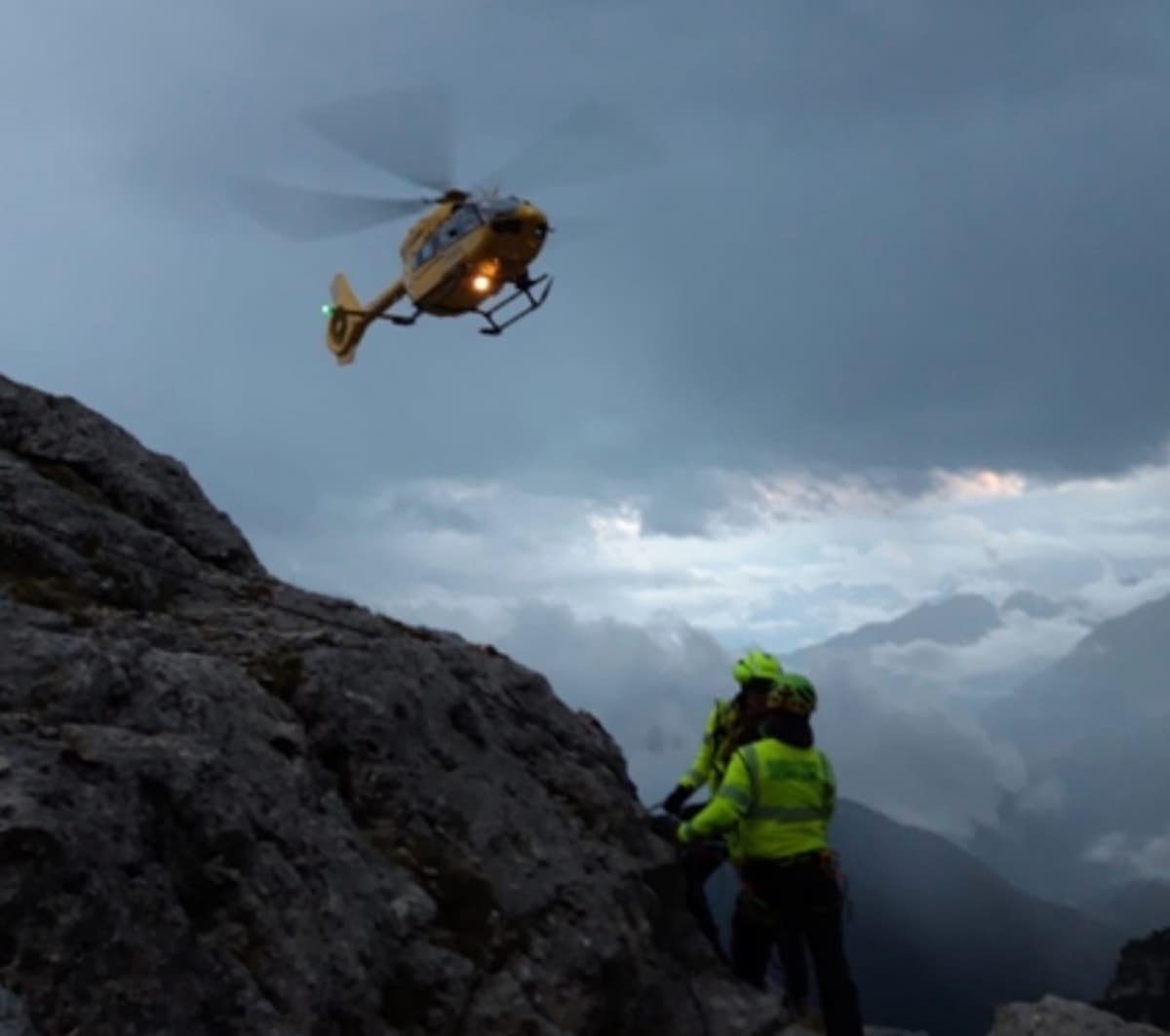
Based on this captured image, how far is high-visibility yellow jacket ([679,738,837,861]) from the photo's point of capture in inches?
530

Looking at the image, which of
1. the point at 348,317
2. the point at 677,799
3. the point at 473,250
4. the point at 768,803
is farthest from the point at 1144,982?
the point at 768,803

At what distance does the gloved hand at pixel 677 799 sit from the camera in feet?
53.3

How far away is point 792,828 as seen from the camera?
13.6 m

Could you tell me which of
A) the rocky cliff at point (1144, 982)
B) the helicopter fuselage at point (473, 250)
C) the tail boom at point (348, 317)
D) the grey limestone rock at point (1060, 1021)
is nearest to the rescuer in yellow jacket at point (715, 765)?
the grey limestone rock at point (1060, 1021)

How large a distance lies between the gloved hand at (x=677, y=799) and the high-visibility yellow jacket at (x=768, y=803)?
248 centimetres

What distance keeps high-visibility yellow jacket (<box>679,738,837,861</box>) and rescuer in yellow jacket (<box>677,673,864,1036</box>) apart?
0.01 meters

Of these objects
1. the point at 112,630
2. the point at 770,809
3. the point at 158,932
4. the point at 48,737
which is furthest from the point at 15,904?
the point at 770,809

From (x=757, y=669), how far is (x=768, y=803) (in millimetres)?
2179

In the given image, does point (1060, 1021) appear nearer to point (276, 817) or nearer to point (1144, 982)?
point (276, 817)

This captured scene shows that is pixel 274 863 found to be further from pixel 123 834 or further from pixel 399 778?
pixel 399 778

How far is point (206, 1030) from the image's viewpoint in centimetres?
883

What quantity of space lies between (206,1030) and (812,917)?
721 centimetres

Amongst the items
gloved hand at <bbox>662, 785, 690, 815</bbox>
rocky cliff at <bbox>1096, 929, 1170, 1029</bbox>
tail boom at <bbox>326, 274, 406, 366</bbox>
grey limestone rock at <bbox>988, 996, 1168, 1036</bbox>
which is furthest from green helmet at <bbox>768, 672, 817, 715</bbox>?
rocky cliff at <bbox>1096, 929, 1170, 1029</bbox>

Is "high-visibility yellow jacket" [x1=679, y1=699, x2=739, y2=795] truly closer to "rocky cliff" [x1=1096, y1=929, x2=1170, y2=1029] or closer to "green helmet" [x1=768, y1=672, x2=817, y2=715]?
"green helmet" [x1=768, y1=672, x2=817, y2=715]
